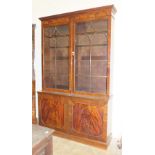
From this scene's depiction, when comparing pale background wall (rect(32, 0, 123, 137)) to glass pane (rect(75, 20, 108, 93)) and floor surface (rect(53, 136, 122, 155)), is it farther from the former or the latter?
floor surface (rect(53, 136, 122, 155))

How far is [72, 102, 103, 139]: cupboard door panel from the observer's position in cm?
267

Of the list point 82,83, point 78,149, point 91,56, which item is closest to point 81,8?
point 91,56

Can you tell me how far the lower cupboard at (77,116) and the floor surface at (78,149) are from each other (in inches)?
3.6

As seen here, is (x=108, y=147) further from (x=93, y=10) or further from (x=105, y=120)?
(x=93, y=10)

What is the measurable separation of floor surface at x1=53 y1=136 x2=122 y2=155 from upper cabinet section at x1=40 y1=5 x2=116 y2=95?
88 cm

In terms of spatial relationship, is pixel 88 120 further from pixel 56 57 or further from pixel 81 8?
pixel 81 8

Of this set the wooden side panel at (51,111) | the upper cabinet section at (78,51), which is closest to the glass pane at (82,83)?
the upper cabinet section at (78,51)

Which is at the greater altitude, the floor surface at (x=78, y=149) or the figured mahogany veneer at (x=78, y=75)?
the figured mahogany veneer at (x=78, y=75)

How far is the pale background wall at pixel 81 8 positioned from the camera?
111 inches

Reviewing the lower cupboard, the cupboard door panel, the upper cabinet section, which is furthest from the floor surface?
the upper cabinet section

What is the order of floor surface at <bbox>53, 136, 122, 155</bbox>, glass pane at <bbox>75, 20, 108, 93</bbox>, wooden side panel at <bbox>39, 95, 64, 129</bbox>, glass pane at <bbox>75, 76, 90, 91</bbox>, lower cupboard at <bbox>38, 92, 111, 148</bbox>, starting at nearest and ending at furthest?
floor surface at <bbox>53, 136, 122, 155</bbox>
lower cupboard at <bbox>38, 92, 111, 148</bbox>
glass pane at <bbox>75, 20, 108, 93</bbox>
glass pane at <bbox>75, 76, 90, 91</bbox>
wooden side panel at <bbox>39, 95, 64, 129</bbox>

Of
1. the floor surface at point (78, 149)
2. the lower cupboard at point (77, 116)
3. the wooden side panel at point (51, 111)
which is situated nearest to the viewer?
the floor surface at point (78, 149)

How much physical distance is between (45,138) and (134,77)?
30.0 inches

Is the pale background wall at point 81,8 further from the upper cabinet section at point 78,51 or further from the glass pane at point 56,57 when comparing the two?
the glass pane at point 56,57
